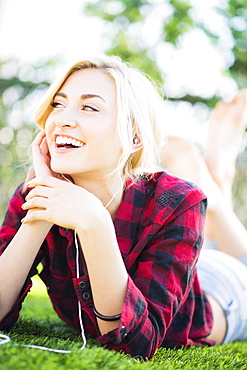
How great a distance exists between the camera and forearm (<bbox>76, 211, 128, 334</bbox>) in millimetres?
1038

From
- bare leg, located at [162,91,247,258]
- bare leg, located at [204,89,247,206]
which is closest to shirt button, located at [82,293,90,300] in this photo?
bare leg, located at [162,91,247,258]

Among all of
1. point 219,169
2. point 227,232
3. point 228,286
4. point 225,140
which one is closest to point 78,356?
point 228,286

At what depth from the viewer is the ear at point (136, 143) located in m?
1.46

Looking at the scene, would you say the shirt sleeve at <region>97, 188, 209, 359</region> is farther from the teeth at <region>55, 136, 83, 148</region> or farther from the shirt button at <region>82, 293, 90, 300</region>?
the teeth at <region>55, 136, 83, 148</region>

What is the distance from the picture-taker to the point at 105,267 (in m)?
1.04

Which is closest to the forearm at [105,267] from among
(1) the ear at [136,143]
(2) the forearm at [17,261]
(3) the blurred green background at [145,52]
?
(2) the forearm at [17,261]

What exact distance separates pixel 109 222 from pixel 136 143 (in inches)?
18.5

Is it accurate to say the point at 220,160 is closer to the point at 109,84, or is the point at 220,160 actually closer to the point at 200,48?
the point at 109,84

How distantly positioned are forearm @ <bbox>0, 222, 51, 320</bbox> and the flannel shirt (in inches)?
1.6

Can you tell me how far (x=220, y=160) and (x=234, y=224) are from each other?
0.63 metres

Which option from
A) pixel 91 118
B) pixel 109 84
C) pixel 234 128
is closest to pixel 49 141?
pixel 91 118

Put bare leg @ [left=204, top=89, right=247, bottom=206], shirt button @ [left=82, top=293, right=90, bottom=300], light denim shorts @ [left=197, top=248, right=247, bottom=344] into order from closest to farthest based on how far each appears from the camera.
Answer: shirt button @ [left=82, top=293, right=90, bottom=300] < light denim shorts @ [left=197, top=248, right=247, bottom=344] < bare leg @ [left=204, top=89, right=247, bottom=206]

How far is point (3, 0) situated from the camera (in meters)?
2.18

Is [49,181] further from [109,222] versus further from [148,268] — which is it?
[148,268]
